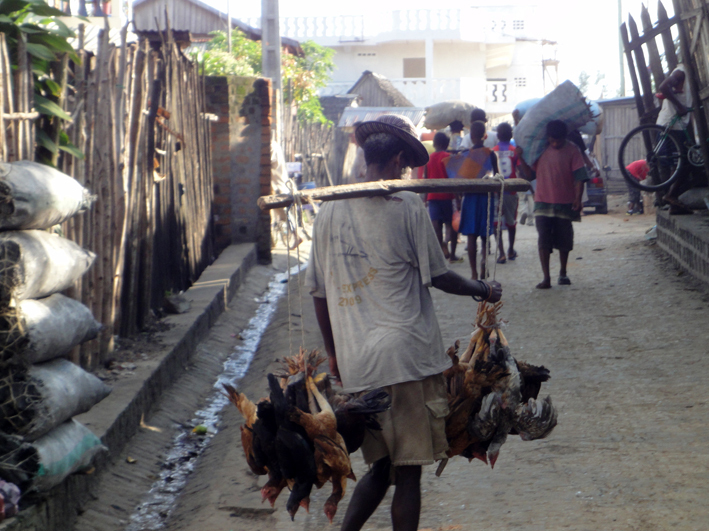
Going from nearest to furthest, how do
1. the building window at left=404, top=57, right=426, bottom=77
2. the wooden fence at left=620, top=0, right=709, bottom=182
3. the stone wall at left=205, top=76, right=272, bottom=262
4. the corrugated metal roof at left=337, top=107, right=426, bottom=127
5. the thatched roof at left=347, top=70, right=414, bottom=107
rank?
the wooden fence at left=620, top=0, right=709, bottom=182 < the stone wall at left=205, top=76, right=272, bottom=262 < the corrugated metal roof at left=337, top=107, right=426, bottom=127 < the thatched roof at left=347, top=70, right=414, bottom=107 < the building window at left=404, top=57, right=426, bottom=77

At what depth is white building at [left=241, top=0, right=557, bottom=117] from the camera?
117ft

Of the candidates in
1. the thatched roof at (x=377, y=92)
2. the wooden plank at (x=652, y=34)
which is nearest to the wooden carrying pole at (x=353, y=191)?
the wooden plank at (x=652, y=34)

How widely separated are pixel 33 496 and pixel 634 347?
4.38 meters

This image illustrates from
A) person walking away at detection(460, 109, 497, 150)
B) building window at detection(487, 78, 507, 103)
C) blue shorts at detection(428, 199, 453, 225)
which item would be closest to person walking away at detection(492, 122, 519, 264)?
person walking away at detection(460, 109, 497, 150)

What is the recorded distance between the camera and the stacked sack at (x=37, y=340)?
2.92 metres

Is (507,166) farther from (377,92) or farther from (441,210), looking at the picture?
(377,92)

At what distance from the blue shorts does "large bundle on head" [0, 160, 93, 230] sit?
22.6 ft

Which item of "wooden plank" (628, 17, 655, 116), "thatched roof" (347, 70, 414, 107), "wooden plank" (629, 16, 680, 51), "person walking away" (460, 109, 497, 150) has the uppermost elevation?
"thatched roof" (347, 70, 414, 107)

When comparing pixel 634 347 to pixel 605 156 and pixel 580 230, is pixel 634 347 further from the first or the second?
pixel 605 156

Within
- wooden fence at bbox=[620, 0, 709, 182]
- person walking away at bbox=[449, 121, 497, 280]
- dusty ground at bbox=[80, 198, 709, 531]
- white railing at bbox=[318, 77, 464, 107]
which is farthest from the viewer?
white railing at bbox=[318, 77, 464, 107]

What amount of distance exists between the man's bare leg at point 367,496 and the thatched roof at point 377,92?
30547 mm

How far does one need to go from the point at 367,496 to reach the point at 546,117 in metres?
6.02

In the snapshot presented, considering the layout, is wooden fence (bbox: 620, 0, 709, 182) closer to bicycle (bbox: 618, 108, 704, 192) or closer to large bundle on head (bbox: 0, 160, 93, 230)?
bicycle (bbox: 618, 108, 704, 192)

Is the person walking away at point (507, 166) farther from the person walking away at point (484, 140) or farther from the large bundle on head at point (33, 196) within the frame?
the large bundle on head at point (33, 196)
